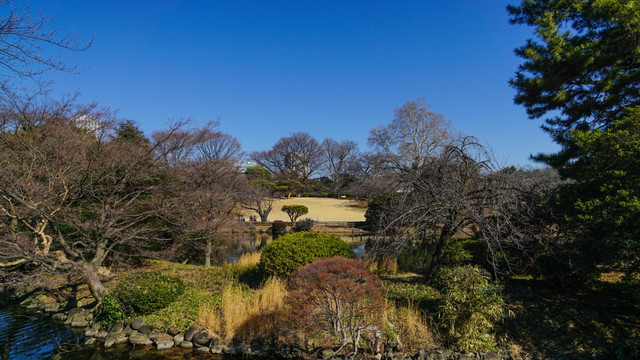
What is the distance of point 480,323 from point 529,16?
9415 mm

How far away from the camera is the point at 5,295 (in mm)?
9273

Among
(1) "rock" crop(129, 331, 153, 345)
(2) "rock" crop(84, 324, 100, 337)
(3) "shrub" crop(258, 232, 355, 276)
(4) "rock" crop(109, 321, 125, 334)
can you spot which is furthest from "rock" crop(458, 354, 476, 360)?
(2) "rock" crop(84, 324, 100, 337)

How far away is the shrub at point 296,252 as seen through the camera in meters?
8.34

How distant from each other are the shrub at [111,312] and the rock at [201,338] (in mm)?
1835

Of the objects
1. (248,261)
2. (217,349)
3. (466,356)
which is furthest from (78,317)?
(466,356)

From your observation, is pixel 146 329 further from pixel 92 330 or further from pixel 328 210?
pixel 328 210

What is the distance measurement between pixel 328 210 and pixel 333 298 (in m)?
32.5

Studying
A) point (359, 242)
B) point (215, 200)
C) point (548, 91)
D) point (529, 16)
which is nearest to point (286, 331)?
point (215, 200)

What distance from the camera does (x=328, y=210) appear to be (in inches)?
1481

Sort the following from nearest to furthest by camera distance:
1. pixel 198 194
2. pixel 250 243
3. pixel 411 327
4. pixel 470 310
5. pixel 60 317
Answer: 1. pixel 470 310
2. pixel 411 327
3. pixel 60 317
4. pixel 198 194
5. pixel 250 243

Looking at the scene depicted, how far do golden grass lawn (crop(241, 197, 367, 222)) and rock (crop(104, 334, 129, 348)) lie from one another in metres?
25.2

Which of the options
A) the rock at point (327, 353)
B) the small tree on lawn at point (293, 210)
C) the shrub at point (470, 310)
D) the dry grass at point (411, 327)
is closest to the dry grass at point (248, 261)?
the rock at point (327, 353)

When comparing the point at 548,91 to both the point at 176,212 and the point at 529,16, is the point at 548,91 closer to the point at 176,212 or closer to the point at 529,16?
the point at 529,16

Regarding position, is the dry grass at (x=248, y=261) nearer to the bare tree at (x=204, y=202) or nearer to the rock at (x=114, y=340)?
the bare tree at (x=204, y=202)
